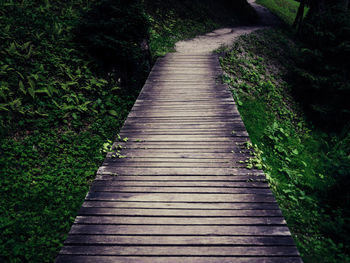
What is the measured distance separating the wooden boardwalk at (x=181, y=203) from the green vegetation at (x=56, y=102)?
1.20 m

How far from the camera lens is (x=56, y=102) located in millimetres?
6219

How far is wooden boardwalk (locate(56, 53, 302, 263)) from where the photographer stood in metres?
2.79

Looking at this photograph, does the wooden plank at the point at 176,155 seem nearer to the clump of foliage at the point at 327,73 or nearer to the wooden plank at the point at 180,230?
the wooden plank at the point at 180,230

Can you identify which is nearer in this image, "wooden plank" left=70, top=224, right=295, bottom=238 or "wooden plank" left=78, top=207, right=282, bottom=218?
"wooden plank" left=70, top=224, right=295, bottom=238

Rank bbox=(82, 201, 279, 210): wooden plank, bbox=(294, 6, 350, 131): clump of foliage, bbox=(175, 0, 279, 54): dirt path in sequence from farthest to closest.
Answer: bbox=(175, 0, 279, 54): dirt path < bbox=(294, 6, 350, 131): clump of foliage < bbox=(82, 201, 279, 210): wooden plank

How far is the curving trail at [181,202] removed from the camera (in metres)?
2.79

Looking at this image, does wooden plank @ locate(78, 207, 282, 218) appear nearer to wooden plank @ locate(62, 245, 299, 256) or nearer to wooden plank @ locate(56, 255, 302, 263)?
wooden plank @ locate(62, 245, 299, 256)

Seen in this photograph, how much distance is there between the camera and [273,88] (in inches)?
377

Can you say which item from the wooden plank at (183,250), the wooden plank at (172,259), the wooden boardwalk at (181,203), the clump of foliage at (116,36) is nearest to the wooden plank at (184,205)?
the wooden boardwalk at (181,203)

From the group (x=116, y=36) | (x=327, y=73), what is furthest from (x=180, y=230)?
(x=327, y=73)

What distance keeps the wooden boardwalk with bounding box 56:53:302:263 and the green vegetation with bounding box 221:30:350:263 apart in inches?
72.7

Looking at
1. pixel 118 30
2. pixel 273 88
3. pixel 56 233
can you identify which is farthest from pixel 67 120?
pixel 273 88

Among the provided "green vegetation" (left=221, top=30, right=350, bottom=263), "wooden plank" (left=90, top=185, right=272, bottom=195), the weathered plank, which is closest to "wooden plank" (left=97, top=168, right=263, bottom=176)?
"wooden plank" (left=90, top=185, right=272, bottom=195)

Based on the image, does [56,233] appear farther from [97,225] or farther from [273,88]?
[273,88]
